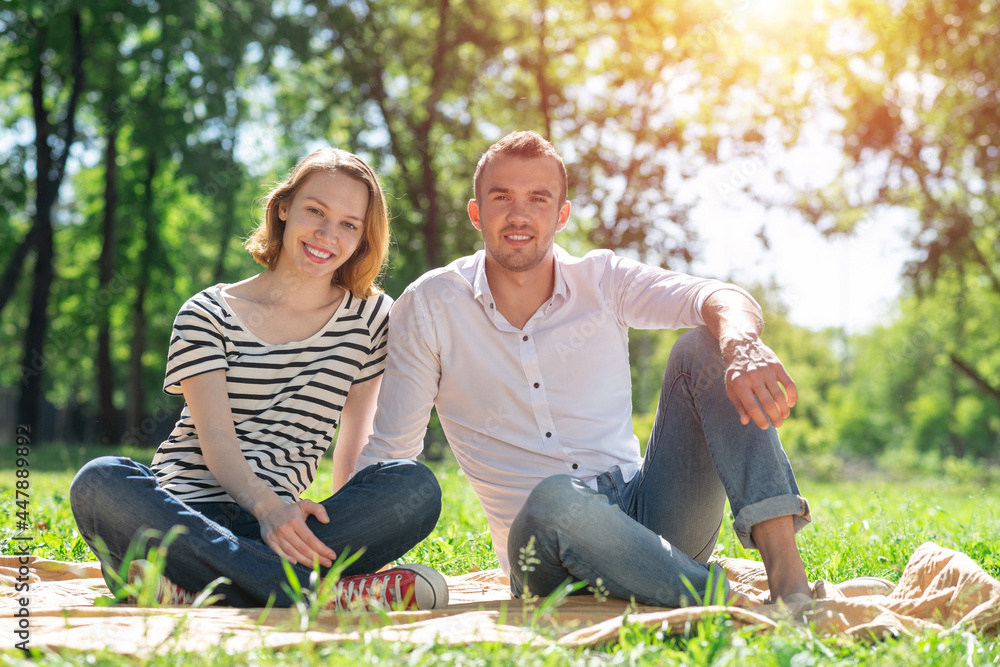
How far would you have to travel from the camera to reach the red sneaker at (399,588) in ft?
8.52

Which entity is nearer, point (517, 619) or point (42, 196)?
point (517, 619)

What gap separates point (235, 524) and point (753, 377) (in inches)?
71.8

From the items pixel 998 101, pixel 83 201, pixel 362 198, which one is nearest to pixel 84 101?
pixel 83 201

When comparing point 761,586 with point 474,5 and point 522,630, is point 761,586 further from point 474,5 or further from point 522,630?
point 474,5

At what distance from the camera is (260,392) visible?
10.0 ft

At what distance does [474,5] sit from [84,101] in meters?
8.22

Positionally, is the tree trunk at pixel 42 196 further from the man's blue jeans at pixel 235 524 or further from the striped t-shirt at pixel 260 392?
the man's blue jeans at pixel 235 524

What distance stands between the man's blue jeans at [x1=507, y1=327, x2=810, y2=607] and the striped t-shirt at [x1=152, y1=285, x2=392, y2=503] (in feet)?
2.97

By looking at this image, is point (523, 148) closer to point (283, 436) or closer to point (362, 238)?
point (362, 238)

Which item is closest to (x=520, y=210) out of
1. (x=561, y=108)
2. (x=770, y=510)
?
(x=770, y=510)

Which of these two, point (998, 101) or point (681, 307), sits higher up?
point (998, 101)

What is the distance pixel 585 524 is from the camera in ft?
8.14

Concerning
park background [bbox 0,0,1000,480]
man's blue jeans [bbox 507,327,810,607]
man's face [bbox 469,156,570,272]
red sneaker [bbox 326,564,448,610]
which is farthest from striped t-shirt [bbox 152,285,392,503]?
park background [bbox 0,0,1000,480]

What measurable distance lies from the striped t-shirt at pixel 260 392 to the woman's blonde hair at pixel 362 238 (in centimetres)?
28
